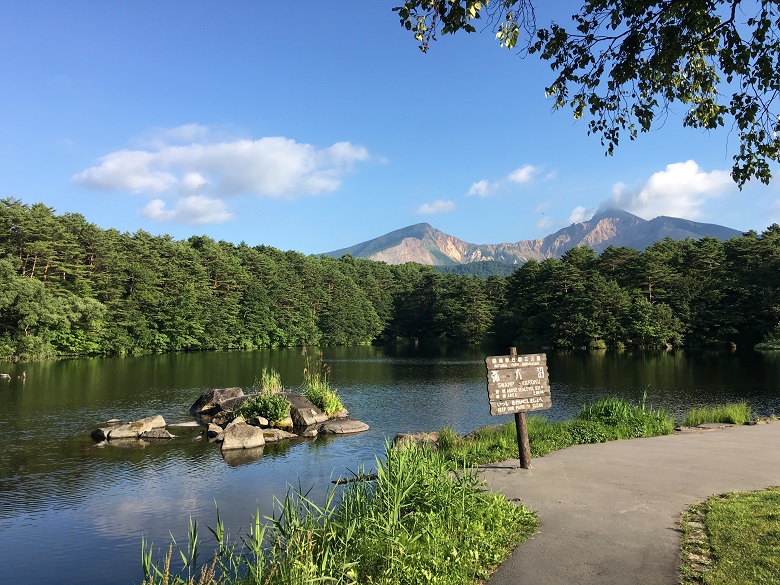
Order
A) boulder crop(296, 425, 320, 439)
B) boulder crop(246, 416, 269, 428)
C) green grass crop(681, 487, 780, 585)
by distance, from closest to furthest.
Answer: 1. green grass crop(681, 487, 780, 585)
2. boulder crop(296, 425, 320, 439)
3. boulder crop(246, 416, 269, 428)

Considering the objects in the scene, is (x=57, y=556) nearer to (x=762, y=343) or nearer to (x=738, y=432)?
(x=738, y=432)

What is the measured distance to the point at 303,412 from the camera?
17672 millimetres

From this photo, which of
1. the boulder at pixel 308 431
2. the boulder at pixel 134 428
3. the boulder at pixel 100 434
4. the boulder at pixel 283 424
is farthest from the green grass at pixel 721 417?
the boulder at pixel 100 434

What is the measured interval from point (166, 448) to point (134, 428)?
203 centimetres

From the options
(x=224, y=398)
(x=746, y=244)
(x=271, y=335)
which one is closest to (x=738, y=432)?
(x=224, y=398)

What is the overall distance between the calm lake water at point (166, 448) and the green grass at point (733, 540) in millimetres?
5624

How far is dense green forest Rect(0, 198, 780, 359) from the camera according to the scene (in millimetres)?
42812

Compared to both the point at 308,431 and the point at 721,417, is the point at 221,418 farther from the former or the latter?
the point at 721,417

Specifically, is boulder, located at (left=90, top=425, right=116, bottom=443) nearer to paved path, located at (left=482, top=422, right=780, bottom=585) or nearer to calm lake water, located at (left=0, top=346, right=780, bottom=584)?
calm lake water, located at (left=0, top=346, right=780, bottom=584)

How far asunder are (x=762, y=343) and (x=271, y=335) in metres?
53.2

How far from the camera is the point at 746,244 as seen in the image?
176 ft

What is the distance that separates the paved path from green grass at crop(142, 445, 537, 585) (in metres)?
0.33

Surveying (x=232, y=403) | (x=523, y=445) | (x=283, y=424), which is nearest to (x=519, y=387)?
(x=523, y=445)

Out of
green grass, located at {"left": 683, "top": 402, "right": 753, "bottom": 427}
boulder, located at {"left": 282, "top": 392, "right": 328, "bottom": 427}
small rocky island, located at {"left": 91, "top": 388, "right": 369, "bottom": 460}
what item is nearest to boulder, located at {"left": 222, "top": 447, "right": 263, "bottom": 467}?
small rocky island, located at {"left": 91, "top": 388, "right": 369, "bottom": 460}
